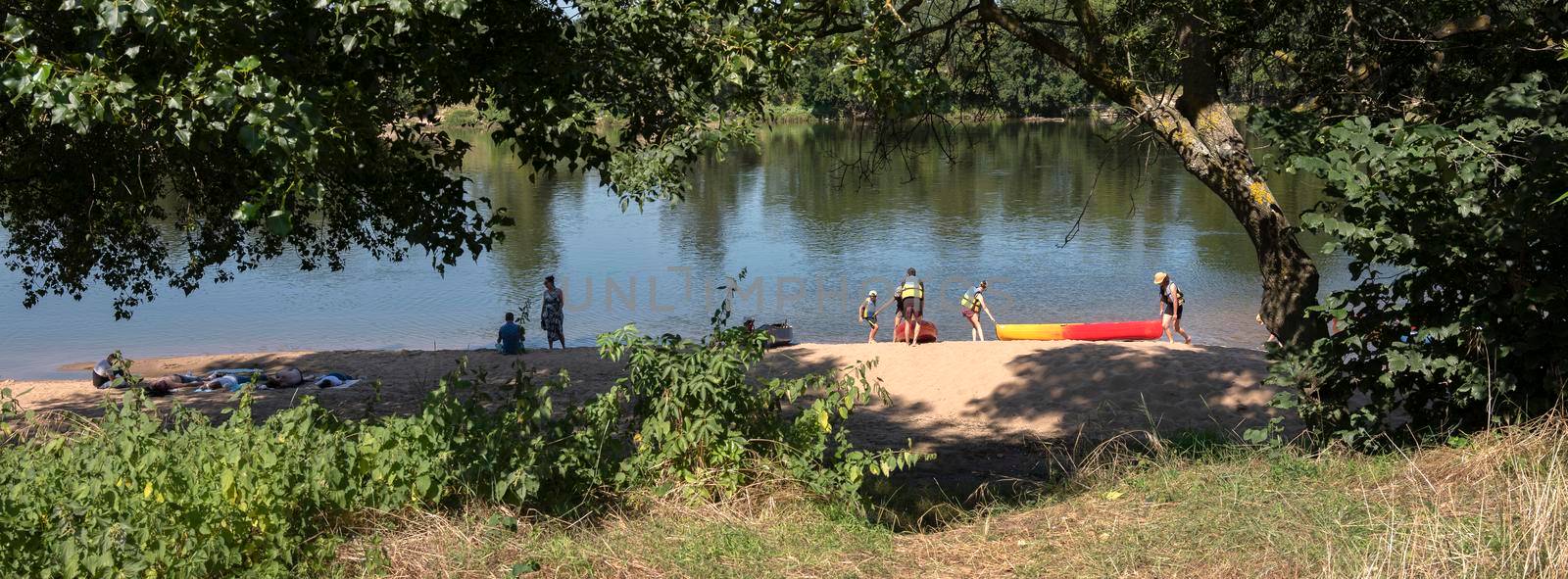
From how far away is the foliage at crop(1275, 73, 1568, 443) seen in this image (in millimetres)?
5227

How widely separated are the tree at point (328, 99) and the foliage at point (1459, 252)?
10.5 ft

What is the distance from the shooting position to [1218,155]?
7.32 metres

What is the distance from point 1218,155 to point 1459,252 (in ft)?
6.84

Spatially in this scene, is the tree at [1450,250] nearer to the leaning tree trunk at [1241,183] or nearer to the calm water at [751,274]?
the leaning tree trunk at [1241,183]

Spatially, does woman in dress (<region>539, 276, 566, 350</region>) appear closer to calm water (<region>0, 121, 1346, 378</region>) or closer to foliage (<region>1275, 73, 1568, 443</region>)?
calm water (<region>0, 121, 1346, 378</region>)

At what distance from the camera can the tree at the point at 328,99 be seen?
4473mm

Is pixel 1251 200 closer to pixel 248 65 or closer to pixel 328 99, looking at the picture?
pixel 328 99

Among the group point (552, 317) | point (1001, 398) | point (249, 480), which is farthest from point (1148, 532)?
point (552, 317)

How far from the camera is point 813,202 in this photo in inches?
1442

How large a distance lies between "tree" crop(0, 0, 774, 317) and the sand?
250cm

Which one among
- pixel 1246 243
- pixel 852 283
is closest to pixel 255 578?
pixel 852 283

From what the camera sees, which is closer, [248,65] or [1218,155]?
[248,65]

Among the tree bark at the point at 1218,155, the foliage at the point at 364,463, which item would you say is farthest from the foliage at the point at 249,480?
the tree bark at the point at 1218,155

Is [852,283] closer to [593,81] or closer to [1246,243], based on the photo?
[1246,243]
